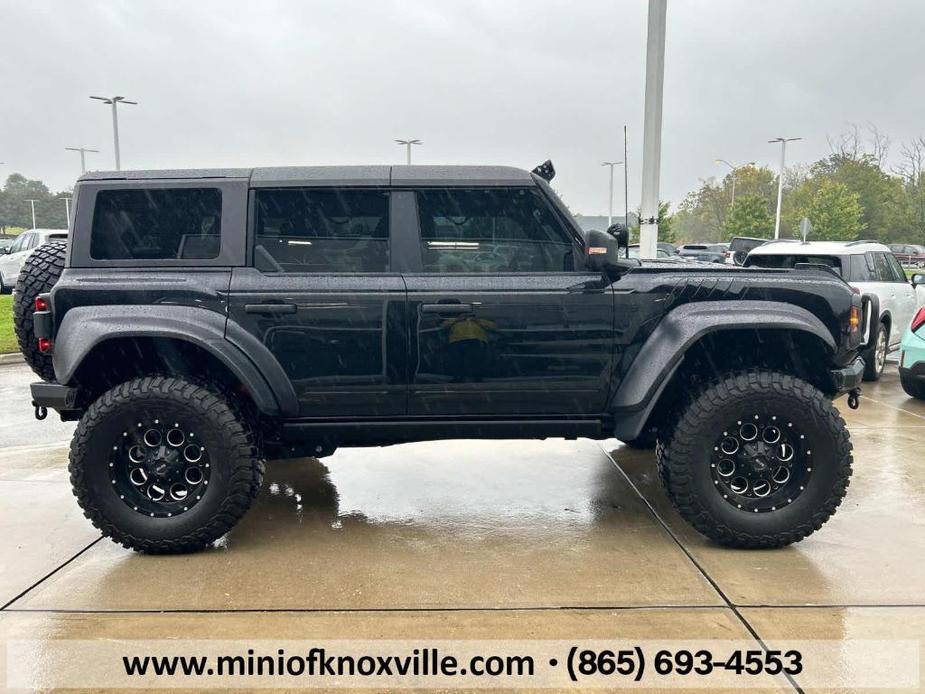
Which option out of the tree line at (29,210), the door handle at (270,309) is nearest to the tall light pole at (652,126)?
the door handle at (270,309)

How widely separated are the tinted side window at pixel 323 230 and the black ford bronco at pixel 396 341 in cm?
1

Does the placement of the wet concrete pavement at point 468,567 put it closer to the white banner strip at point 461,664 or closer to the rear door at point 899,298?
the white banner strip at point 461,664

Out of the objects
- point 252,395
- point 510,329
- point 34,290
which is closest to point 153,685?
point 252,395

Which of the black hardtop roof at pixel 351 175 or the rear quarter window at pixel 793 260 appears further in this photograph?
the rear quarter window at pixel 793 260

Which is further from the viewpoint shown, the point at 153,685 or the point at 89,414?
the point at 89,414

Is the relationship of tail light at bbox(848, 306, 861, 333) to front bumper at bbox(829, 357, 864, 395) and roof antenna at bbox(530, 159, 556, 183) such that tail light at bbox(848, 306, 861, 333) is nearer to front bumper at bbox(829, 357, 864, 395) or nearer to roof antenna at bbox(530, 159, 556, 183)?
front bumper at bbox(829, 357, 864, 395)

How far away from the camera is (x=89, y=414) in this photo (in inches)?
149

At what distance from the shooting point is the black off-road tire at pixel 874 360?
837 centimetres

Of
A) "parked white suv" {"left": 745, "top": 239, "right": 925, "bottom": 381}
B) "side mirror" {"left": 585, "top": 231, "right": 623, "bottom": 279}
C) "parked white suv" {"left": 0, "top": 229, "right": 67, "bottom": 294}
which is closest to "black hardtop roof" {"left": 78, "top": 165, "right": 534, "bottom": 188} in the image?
"side mirror" {"left": 585, "top": 231, "right": 623, "bottom": 279}

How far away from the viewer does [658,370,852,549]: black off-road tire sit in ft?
12.5

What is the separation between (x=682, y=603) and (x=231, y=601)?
77.6 inches

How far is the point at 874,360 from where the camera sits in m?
8.48

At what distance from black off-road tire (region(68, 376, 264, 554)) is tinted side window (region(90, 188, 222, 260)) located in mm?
691

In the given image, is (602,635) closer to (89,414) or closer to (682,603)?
(682,603)
